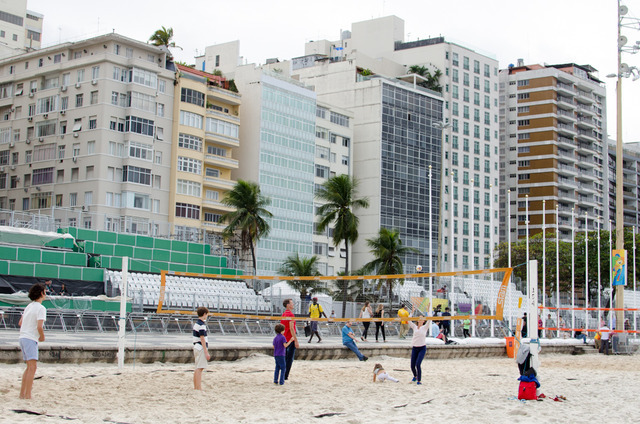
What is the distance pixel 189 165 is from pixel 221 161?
3562mm

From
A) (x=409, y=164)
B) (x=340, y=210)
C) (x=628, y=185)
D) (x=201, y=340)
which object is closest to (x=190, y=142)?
(x=340, y=210)

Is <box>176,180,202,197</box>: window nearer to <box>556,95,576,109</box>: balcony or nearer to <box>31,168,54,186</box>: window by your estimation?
<box>31,168,54,186</box>: window

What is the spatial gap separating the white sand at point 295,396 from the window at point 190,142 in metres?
42.8

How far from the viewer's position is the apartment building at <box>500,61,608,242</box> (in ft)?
348

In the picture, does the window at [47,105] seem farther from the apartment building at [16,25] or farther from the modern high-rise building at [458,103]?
the apartment building at [16,25]

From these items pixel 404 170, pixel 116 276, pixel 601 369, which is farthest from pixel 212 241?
pixel 404 170

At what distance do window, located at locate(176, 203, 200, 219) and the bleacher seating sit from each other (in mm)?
18409

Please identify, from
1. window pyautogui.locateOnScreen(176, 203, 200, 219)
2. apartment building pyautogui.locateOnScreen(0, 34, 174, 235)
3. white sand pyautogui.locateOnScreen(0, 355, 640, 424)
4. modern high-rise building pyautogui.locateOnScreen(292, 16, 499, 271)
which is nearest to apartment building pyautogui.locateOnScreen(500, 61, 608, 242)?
modern high-rise building pyautogui.locateOnScreen(292, 16, 499, 271)

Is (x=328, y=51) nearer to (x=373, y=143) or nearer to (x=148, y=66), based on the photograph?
(x=373, y=143)

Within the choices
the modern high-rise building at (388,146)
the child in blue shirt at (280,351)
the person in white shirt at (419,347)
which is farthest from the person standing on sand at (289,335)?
the modern high-rise building at (388,146)

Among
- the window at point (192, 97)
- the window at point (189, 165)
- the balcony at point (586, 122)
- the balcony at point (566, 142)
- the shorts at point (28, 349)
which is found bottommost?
the shorts at point (28, 349)

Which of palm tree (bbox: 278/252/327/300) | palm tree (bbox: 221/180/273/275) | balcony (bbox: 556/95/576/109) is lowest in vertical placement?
palm tree (bbox: 278/252/327/300)

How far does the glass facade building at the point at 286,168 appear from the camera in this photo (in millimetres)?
67000

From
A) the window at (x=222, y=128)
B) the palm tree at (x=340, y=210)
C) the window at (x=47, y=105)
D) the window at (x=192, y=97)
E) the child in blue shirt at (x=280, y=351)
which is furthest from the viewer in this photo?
Answer: the window at (x=222, y=128)
